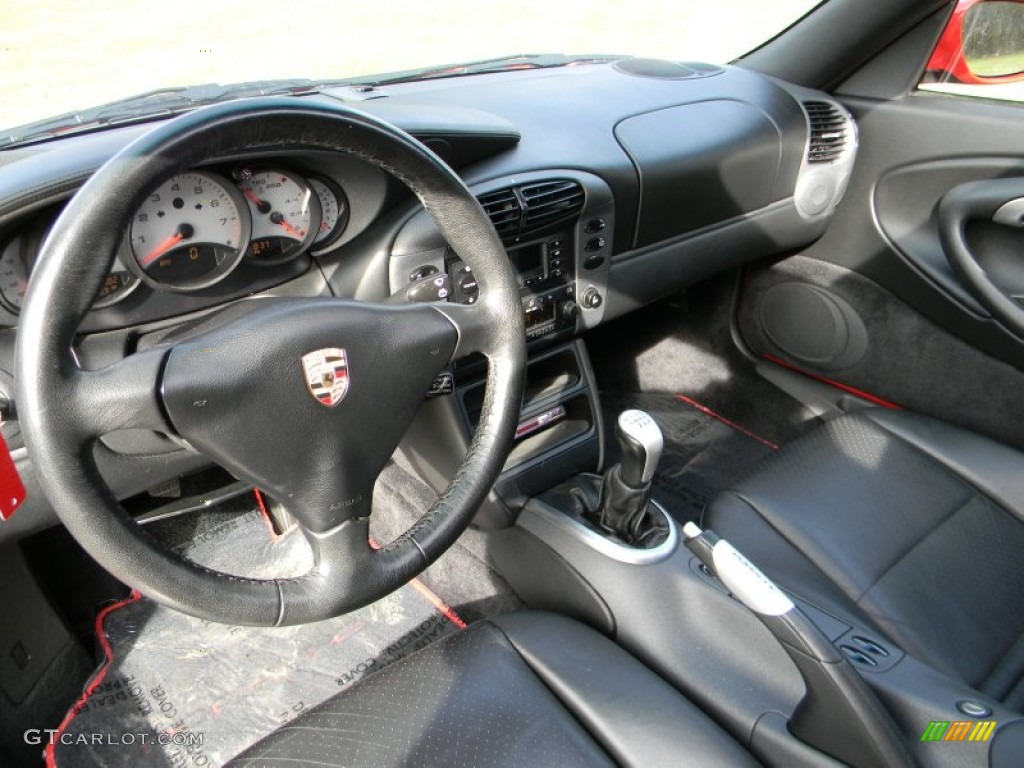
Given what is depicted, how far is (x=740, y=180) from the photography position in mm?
2006

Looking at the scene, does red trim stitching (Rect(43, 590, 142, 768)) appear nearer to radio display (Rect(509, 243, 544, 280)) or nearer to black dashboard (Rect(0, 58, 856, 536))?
black dashboard (Rect(0, 58, 856, 536))

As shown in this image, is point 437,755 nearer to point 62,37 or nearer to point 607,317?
point 607,317

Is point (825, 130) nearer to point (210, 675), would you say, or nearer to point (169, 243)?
point (169, 243)

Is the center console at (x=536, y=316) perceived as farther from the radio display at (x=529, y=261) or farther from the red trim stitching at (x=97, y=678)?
the red trim stitching at (x=97, y=678)

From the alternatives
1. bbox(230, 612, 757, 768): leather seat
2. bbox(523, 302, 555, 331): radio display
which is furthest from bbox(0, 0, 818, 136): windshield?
bbox(230, 612, 757, 768): leather seat

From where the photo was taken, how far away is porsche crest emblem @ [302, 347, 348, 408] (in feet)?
3.16

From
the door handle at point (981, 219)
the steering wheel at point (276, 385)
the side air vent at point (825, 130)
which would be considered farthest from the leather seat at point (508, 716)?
the side air vent at point (825, 130)

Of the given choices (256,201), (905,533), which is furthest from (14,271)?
(905,533)

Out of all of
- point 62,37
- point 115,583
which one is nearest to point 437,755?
point 115,583

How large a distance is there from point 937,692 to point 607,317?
1.01m

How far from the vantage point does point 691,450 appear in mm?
2430

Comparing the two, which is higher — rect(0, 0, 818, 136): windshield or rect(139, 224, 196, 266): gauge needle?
rect(0, 0, 818, 136): windshield

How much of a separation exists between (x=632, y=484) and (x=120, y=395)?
0.91 meters

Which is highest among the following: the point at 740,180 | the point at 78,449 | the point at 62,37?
the point at 62,37
